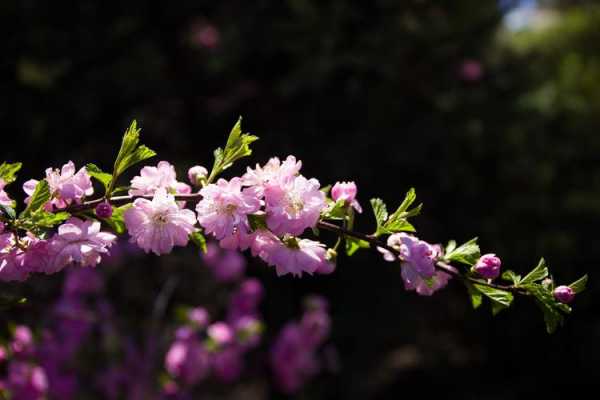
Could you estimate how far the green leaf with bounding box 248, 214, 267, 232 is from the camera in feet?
3.58

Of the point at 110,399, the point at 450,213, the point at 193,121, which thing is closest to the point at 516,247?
the point at 450,213

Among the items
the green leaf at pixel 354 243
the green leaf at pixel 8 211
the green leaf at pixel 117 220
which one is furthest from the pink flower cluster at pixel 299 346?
the green leaf at pixel 8 211

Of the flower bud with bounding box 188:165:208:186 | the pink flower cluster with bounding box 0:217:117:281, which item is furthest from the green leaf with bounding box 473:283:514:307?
the pink flower cluster with bounding box 0:217:117:281

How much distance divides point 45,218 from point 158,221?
17 centimetres

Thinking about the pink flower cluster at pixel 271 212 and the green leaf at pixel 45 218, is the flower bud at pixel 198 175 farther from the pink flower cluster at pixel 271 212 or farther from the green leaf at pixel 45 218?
the green leaf at pixel 45 218

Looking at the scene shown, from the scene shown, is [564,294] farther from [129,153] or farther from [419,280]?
[129,153]

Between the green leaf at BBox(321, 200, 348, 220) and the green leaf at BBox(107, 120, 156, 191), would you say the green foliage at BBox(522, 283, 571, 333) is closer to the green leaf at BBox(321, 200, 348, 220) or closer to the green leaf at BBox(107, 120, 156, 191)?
the green leaf at BBox(321, 200, 348, 220)

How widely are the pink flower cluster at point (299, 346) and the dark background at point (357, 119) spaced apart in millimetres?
526

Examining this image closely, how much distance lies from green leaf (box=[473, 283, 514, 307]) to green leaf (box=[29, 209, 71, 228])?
67 centimetres

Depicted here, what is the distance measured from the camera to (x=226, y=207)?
108 centimetres

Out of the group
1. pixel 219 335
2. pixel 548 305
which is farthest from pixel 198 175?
pixel 219 335

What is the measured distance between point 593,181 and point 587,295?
722 millimetres

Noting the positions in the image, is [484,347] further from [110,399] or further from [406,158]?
Result: [110,399]

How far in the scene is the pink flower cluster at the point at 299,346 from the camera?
375 centimetres
